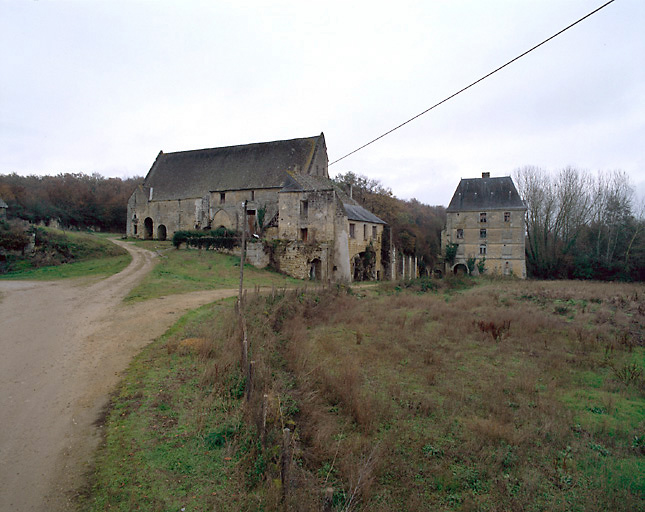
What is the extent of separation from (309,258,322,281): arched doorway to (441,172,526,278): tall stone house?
2040 centimetres

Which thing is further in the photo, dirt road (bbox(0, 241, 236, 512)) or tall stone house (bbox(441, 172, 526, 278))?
tall stone house (bbox(441, 172, 526, 278))

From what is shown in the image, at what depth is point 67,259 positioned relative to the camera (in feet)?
67.9

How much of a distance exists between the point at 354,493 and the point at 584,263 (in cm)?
4140

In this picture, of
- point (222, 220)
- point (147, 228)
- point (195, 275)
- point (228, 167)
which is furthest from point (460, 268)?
point (147, 228)

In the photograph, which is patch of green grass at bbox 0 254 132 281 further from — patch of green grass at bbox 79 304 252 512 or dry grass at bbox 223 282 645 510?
patch of green grass at bbox 79 304 252 512

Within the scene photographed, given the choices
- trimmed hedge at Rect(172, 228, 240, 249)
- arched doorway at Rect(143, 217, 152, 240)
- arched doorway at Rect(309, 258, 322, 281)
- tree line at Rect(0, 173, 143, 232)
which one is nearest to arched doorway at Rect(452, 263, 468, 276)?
arched doorway at Rect(309, 258, 322, 281)

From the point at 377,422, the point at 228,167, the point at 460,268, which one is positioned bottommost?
the point at 377,422

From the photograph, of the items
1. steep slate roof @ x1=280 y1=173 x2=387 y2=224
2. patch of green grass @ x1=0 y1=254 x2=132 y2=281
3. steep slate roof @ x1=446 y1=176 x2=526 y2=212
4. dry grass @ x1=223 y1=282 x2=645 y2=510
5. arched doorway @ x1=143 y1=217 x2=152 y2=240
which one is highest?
steep slate roof @ x1=446 y1=176 x2=526 y2=212

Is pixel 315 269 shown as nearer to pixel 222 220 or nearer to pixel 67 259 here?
pixel 222 220

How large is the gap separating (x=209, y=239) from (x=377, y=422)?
76.0 feet

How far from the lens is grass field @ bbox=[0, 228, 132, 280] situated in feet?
59.4

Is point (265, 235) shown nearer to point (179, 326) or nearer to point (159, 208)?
point (159, 208)

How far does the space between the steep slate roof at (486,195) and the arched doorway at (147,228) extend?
99.5 ft

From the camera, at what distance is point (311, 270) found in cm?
2536
